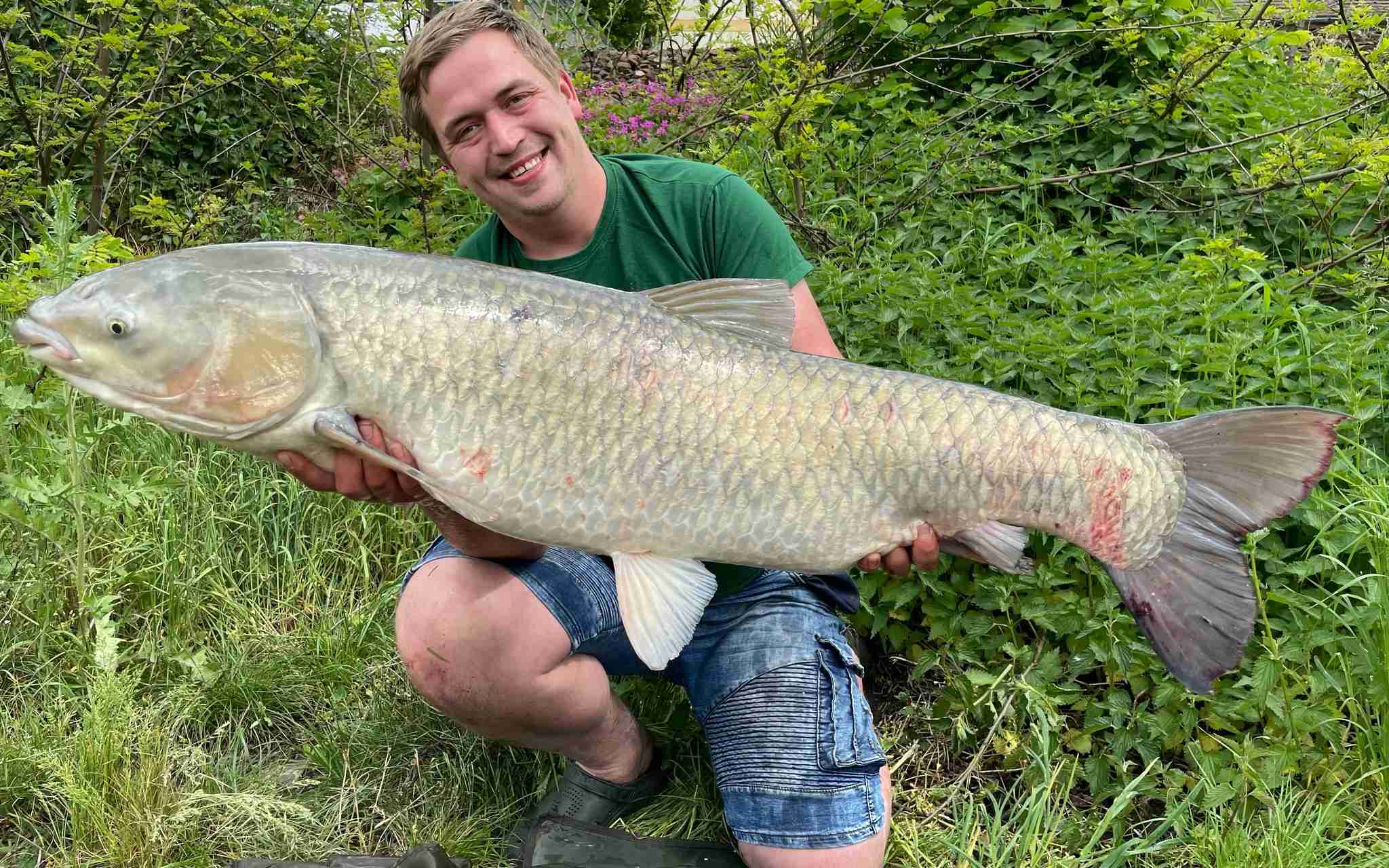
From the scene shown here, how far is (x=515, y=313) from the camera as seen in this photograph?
1.65 metres

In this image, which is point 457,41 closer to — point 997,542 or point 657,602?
point 657,602

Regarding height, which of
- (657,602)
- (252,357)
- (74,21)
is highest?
(74,21)

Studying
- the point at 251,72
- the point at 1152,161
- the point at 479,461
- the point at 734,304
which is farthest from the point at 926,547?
the point at 251,72

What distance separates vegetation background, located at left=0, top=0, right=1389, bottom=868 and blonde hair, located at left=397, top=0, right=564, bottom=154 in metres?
0.91

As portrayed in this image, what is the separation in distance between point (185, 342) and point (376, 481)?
366mm

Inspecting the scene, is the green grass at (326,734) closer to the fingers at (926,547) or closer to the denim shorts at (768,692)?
the denim shorts at (768,692)

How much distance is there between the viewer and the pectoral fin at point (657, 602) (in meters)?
1.71

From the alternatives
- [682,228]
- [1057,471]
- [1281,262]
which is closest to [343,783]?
[682,228]

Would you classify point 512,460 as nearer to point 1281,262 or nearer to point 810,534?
point 810,534

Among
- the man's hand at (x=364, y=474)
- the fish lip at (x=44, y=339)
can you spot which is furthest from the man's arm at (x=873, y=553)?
the fish lip at (x=44, y=339)

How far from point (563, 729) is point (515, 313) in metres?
0.86

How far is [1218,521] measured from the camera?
171cm

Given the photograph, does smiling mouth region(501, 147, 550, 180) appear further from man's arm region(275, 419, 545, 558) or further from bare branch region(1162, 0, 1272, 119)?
bare branch region(1162, 0, 1272, 119)

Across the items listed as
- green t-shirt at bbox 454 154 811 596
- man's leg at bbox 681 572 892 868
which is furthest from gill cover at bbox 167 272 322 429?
man's leg at bbox 681 572 892 868
